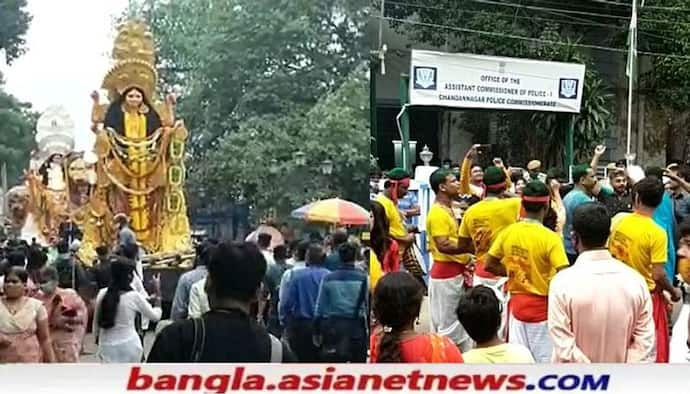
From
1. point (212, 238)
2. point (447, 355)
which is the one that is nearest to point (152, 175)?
point (212, 238)

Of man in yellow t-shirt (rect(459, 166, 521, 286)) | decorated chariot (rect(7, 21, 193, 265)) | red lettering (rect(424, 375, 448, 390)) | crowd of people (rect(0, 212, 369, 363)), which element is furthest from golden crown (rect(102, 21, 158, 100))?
A: man in yellow t-shirt (rect(459, 166, 521, 286))

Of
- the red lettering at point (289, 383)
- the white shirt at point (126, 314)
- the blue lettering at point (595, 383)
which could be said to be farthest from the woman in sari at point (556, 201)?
the white shirt at point (126, 314)

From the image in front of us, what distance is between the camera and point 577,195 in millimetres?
4012

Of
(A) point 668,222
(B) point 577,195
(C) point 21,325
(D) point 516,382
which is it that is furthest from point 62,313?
(A) point 668,222

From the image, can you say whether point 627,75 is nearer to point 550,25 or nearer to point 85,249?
point 550,25

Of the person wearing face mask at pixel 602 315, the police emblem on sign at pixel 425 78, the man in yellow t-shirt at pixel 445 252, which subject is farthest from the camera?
the man in yellow t-shirt at pixel 445 252

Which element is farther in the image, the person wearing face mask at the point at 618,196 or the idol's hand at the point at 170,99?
the person wearing face mask at the point at 618,196

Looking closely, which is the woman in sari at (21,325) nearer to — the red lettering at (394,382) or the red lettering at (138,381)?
the red lettering at (138,381)

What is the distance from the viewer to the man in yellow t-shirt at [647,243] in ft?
11.8

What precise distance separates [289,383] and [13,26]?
121 centimetres

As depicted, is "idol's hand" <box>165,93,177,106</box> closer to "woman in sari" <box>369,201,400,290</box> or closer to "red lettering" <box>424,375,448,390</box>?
"red lettering" <box>424,375,448,390</box>

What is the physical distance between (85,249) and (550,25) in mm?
1712

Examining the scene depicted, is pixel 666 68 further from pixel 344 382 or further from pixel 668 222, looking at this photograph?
pixel 344 382

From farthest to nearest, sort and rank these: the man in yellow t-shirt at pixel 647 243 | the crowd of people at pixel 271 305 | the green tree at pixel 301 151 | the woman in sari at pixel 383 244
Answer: the woman in sari at pixel 383 244, the man in yellow t-shirt at pixel 647 243, the green tree at pixel 301 151, the crowd of people at pixel 271 305
